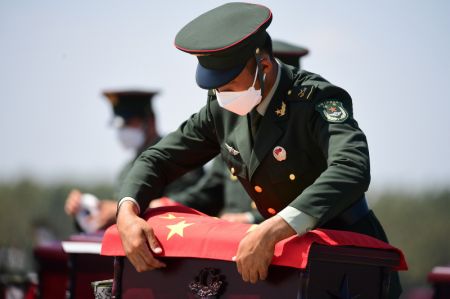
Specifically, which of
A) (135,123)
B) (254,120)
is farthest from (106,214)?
(254,120)

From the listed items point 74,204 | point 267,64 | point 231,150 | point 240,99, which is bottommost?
point 74,204

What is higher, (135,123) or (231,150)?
(231,150)

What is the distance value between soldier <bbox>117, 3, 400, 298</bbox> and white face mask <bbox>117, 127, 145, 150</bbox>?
3871 millimetres

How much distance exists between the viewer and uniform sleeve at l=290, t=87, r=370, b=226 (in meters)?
3.67

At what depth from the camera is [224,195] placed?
281 inches

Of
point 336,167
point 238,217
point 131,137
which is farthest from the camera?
point 131,137

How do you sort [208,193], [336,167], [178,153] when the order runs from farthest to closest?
1. [208,193]
2. [178,153]
3. [336,167]

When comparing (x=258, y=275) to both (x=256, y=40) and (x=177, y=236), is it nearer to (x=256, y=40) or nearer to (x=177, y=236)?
(x=177, y=236)

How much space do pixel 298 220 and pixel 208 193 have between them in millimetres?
3507

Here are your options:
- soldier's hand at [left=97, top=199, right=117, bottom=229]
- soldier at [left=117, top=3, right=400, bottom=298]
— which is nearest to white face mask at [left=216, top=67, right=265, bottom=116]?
soldier at [left=117, top=3, right=400, bottom=298]

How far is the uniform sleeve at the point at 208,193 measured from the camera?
7.02 meters

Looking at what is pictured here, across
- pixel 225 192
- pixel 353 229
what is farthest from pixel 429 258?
pixel 353 229

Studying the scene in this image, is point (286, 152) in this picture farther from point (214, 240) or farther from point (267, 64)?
point (214, 240)

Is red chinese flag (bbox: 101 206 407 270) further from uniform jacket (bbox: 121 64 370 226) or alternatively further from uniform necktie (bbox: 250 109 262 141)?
uniform necktie (bbox: 250 109 262 141)
